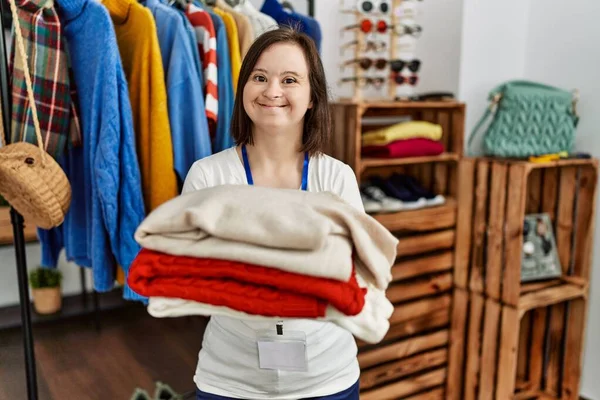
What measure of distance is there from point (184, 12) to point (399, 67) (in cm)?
91

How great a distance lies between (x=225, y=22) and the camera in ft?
4.87

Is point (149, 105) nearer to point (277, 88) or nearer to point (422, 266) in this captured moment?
point (277, 88)

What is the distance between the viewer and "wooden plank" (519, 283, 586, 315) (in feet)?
6.65

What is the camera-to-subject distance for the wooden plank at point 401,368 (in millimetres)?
2043

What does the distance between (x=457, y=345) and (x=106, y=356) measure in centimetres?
164

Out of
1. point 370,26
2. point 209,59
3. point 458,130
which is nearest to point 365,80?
point 370,26

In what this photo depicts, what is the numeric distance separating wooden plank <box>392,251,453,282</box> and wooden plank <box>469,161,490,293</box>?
0.35ft

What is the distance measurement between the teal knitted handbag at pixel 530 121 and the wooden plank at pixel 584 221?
16 cm

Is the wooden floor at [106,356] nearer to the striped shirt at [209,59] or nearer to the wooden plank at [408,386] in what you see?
the wooden plank at [408,386]

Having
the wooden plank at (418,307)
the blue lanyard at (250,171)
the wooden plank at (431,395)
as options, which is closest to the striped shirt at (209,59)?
the blue lanyard at (250,171)

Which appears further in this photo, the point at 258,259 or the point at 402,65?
the point at 402,65

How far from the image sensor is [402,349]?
211 cm

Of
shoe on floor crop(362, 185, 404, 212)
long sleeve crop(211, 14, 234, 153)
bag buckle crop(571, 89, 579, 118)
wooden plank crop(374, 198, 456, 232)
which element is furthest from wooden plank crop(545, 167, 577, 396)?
long sleeve crop(211, 14, 234, 153)

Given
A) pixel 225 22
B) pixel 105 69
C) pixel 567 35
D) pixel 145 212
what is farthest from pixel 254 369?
pixel 567 35
